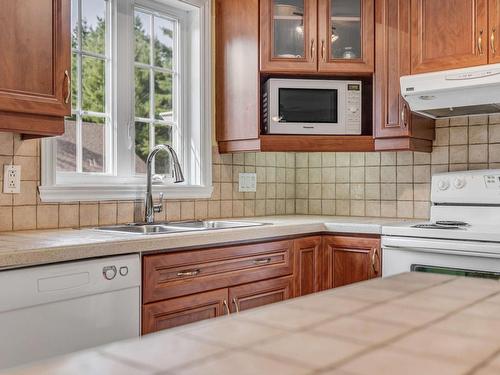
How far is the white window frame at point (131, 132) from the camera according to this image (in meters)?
2.56

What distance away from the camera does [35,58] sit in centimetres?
209

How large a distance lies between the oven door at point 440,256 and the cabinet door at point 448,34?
91 centimetres

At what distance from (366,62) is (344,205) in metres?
0.97

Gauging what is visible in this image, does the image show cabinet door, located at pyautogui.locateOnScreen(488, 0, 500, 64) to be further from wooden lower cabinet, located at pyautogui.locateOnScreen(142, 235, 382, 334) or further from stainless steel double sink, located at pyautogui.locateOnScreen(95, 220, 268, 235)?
stainless steel double sink, located at pyautogui.locateOnScreen(95, 220, 268, 235)

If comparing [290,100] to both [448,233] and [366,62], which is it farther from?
[448,233]

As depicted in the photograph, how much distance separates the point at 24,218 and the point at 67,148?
44 centimetres

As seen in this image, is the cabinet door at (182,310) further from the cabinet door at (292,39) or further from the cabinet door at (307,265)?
the cabinet door at (292,39)

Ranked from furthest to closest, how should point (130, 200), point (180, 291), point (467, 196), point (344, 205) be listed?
point (344, 205), point (467, 196), point (130, 200), point (180, 291)

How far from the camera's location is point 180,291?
2252 mm

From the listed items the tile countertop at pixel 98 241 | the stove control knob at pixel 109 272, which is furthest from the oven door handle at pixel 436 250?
the stove control knob at pixel 109 272

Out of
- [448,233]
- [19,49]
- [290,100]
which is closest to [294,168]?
[290,100]

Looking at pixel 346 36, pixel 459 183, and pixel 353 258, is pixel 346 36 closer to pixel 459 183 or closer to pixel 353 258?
pixel 459 183

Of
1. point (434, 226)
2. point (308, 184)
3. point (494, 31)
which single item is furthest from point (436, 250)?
point (308, 184)

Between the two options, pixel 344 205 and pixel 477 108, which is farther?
pixel 344 205
